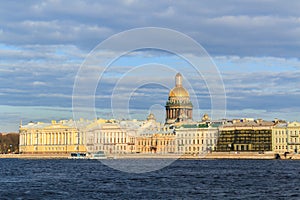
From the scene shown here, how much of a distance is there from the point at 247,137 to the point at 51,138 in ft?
122

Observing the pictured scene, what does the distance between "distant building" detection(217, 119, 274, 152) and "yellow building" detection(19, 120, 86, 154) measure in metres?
24.1

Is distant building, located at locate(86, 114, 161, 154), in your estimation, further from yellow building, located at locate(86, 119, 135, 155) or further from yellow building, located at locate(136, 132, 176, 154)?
yellow building, located at locate(136, 132, 176, 154)

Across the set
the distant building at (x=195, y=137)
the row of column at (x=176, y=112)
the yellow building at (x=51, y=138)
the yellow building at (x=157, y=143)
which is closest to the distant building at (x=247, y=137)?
the distant building at (x=195, y=137)

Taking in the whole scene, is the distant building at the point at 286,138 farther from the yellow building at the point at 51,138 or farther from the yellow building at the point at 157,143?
the yellow building at the point at 51,138

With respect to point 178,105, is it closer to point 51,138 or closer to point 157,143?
point 157,143

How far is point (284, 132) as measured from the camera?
9925cm

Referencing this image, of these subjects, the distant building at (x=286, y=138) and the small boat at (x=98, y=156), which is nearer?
the small boat at (x=98, y=156)

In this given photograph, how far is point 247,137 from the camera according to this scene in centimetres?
10019

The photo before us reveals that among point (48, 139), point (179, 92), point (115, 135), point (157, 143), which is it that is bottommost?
point (157, 143)

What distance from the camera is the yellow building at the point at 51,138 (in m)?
121

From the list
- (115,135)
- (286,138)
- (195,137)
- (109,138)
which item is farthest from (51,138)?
(286,138)

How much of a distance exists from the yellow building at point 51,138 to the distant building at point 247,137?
78.9 feet

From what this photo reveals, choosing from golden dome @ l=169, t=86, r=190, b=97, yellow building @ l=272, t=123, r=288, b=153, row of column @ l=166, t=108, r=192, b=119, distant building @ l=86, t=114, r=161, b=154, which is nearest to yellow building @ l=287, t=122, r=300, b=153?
yellow building @ l=272, t=123, r=288, b=153

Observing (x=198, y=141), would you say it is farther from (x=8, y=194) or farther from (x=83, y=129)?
(x=8, y=194)
